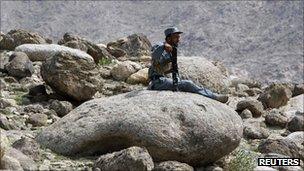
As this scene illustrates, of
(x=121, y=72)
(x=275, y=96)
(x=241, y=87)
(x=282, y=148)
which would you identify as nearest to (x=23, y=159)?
(x=282, y=148)

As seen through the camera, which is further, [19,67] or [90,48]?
[90,48]

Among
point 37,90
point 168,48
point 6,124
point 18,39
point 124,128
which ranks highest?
point 168,48

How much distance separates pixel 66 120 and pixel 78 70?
5.21 metres

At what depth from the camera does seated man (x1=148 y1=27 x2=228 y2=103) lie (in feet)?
44.1

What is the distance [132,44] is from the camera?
30281 millimetres

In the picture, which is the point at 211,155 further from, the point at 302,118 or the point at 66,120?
the point at 302,118

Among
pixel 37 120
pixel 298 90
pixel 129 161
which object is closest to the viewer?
pixel 129 161

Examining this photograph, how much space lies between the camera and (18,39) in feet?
86.1

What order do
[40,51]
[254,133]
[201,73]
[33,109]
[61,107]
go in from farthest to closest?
[40,51], [201,73], [254,133], [61,107], [33,109]

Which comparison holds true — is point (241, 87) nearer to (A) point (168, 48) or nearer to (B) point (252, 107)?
(B) point (252, 107)

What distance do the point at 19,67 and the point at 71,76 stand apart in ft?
11.1

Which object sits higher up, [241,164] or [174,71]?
[174,71]

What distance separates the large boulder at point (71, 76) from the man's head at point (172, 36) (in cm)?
485

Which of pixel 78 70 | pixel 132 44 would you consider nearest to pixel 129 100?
pixel 78 70
